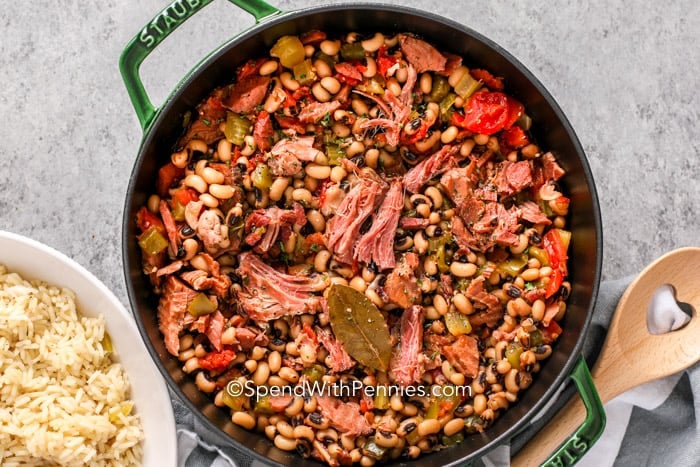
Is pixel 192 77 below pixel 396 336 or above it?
above

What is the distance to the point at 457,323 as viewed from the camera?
2.83 metres

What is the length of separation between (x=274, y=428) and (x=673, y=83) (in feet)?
6.66

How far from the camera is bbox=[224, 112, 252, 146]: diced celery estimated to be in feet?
9.30

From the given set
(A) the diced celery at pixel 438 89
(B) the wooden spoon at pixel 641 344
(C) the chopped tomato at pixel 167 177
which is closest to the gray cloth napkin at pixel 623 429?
(B) the wooden spoon at pixel 641 344

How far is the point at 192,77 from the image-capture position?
8.89ft

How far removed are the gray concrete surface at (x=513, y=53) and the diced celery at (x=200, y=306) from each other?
2.11 ft

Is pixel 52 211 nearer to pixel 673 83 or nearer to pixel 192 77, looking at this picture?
pixel 192 77

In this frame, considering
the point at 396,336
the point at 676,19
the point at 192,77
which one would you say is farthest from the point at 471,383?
the point at 676,19

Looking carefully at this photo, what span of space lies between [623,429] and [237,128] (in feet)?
5.96

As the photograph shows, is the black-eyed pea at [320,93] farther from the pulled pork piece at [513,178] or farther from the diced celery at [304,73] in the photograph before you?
the pulled pork piece at [513,178]

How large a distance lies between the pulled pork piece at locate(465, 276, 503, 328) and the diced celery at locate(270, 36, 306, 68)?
3.14ft

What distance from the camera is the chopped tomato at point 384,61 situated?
2846mm

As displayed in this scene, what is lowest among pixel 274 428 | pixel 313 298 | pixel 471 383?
pixel 274 428

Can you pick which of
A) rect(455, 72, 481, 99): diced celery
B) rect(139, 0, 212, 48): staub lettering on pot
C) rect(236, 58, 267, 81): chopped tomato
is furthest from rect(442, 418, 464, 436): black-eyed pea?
rect(139, 0, 212, 48): staub lettering on pot
